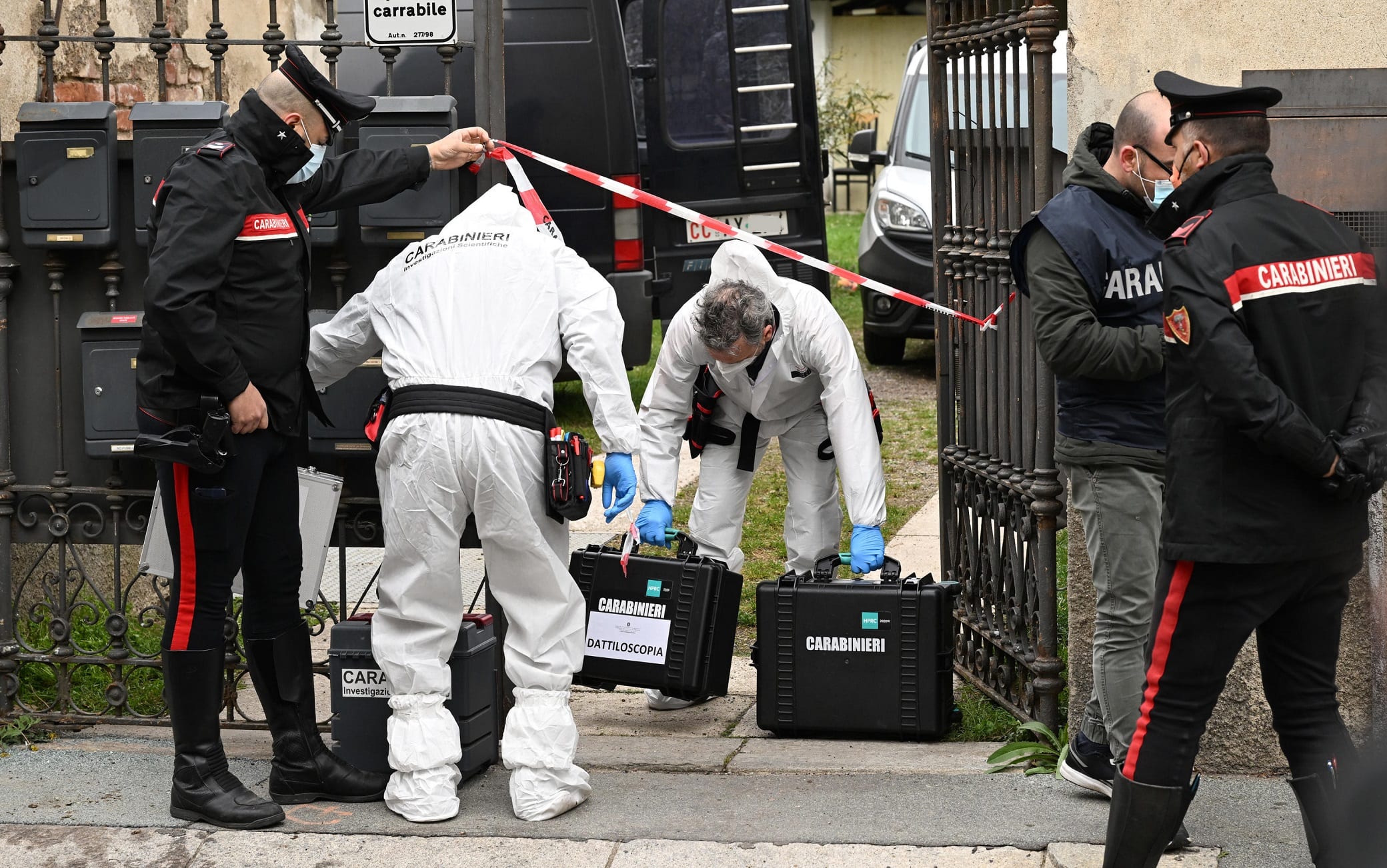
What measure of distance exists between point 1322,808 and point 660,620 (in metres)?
2.25

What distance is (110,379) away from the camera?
4770 millimetres

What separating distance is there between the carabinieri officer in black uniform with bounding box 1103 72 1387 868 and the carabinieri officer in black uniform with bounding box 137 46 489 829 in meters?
2.14

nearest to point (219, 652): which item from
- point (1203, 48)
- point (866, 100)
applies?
point (1203, 48)

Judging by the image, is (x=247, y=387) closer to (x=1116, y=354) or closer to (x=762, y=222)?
(x=1116, y=354)

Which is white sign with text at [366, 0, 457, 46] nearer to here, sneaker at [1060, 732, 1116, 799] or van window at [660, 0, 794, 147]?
sneaker at [1060, 732, 1116, 799]

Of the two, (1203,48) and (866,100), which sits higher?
(866,100)

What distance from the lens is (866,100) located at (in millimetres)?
24922

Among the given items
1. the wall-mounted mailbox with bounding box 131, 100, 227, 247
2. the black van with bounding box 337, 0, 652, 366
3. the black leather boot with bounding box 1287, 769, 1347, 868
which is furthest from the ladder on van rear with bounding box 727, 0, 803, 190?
the black leather boot with bounding box 1287, 769, 1347, 868

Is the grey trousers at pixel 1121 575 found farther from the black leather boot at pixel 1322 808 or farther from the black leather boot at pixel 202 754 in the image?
the black leather boot at pixel 202 754

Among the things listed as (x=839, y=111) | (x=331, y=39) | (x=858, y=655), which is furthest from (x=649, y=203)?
(x=839, y=111)

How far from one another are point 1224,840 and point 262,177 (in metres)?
3.09

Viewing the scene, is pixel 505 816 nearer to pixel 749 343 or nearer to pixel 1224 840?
pixel 749 343

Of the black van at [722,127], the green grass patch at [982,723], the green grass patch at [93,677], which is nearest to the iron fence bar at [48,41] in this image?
the green grass patch at [93,677]

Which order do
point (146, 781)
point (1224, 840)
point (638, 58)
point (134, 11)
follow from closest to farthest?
point (1224, 840)
point (146, 781)
point (134, 11)
point (638, 58)
